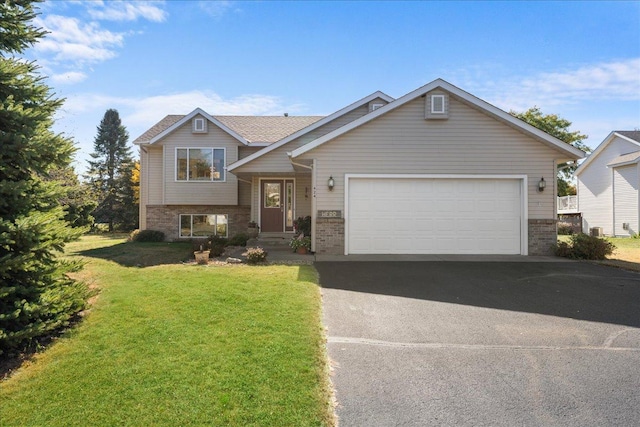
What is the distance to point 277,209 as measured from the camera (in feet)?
55.4

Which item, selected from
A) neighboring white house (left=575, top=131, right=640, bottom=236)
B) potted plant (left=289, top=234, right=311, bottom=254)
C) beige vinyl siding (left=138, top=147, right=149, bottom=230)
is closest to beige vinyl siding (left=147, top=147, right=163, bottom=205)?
beige vinyl siding (left=138, top=147, right=149, bottom=230)

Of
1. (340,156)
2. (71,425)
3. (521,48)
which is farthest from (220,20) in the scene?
(71,425)

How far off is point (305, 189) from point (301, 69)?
207 inches

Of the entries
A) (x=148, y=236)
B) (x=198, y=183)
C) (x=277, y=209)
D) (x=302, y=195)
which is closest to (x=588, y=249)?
(x=302, y=195)

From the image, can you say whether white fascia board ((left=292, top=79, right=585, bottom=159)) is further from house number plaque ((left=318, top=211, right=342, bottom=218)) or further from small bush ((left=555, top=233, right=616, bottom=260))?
small bush ((left=555, top=233, right=616, bottom=260))

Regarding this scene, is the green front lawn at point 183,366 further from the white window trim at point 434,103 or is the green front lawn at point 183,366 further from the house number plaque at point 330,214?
the white window trim at point 434,103

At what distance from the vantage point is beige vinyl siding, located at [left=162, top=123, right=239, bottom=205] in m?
17.6

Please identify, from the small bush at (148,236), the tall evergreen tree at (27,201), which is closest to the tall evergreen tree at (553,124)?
the small bush at (148,236)

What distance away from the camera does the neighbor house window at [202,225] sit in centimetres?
1861

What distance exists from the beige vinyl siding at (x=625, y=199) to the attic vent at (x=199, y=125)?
81.0 feet

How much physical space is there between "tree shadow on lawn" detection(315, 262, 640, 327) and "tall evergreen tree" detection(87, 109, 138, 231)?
29176mm

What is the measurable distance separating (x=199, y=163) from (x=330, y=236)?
9.27 m

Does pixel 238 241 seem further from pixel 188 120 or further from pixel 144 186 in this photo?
pixel 144 186

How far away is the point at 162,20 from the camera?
1018 centimetres
